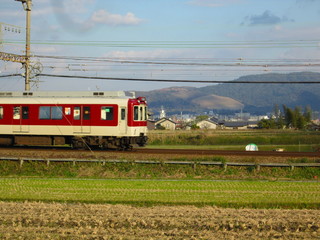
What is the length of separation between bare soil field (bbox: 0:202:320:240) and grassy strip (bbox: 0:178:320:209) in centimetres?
183

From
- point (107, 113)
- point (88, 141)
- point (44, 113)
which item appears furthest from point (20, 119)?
point (107, 113)

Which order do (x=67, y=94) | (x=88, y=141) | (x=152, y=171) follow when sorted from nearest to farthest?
(x=152, y=171) → (x=88, y=141) → (x=67, y=94)

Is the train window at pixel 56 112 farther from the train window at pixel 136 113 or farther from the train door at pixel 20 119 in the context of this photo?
the train window at pixel 136 113

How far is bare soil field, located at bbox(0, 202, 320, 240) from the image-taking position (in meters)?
14.2

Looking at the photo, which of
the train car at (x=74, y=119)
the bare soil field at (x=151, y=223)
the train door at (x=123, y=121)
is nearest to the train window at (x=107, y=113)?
the train car at (x=74, y=119)

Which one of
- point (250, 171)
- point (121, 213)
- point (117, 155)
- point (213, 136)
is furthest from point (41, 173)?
point (213, 136)

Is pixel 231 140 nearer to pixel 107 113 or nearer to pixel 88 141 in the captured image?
pixel 88 141

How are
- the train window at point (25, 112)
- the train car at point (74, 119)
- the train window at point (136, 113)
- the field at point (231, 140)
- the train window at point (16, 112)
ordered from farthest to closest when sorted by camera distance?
the field at point (231, 140)
the train window at point (16, 112)
the train window at point (25, 112)
the train window at point (136, 113)
the train car at point (74, 119)

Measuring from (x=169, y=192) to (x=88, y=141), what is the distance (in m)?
14.4

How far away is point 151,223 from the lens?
1555 cm

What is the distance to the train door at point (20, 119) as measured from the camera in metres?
36.9

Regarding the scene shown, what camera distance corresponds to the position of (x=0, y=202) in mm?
19734

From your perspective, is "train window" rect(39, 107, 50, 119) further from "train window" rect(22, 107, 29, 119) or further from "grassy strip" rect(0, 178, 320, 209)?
"grassy strip" rect(0, 178, 320, 209)

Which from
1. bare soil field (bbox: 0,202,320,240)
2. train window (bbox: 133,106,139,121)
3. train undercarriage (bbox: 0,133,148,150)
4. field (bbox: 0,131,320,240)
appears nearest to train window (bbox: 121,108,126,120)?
train window (bbox: 133,106,139,121)
